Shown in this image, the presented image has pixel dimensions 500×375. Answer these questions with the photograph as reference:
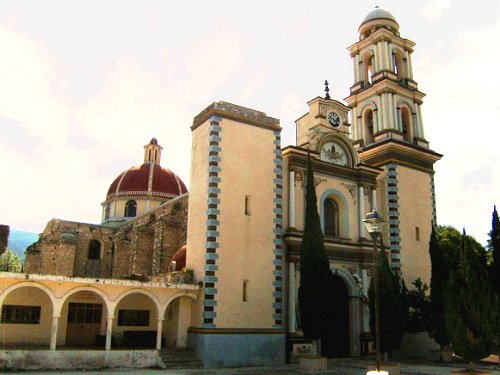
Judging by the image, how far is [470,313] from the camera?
1608 centimetres

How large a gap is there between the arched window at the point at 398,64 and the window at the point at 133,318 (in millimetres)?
20195

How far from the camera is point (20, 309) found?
59.8 ft

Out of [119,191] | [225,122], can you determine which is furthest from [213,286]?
[119,191]

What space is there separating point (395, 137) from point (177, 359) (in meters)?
16.5

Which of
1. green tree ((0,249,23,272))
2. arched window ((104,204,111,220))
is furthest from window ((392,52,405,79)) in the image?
green tree ((0,249,23,272))

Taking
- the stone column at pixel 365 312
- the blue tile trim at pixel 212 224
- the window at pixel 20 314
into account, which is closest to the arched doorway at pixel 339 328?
the stone column at pixel 365 312

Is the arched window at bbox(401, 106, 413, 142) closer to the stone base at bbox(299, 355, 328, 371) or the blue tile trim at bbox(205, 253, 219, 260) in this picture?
the blue tile trim at bbox(205, 253, 219, 260)

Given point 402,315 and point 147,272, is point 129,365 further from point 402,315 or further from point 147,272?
point 147,272

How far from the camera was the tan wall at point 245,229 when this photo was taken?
62.7ft

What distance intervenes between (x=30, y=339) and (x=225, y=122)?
1141 cm

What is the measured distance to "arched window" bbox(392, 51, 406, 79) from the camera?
29422 millimetres

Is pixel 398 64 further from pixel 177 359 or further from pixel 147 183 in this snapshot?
pixel 147 183

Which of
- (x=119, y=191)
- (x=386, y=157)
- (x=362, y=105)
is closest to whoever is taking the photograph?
(x=386, y=157)

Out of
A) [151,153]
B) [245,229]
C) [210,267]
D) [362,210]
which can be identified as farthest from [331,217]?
[151,153]
